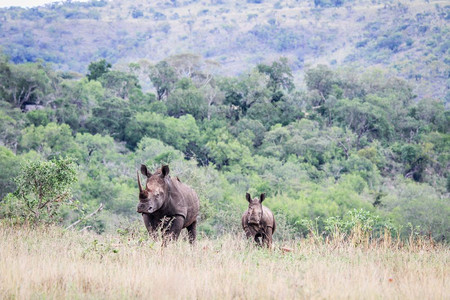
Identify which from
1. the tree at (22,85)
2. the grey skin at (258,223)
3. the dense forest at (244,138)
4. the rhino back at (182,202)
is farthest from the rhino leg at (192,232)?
the tree at (22,85)

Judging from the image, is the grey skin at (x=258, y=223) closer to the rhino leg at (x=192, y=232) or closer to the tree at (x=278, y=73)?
the rhino leg at (x=192, y=232)

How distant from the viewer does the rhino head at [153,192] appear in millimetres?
9109

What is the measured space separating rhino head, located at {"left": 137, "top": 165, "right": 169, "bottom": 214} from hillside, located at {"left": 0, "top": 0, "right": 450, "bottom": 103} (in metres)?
89.9

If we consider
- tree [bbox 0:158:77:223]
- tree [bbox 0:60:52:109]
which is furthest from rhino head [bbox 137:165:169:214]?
tree [bbox 0:60:52:109]

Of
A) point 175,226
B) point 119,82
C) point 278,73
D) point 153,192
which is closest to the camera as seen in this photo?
point 153,192

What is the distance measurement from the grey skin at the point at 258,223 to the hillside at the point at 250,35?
87311 millimetres

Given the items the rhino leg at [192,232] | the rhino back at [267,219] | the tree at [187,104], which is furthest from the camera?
the tree at [187,104]

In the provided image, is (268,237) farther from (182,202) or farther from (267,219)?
(182,202)

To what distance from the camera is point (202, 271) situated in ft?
24.6

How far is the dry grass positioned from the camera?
6590mm

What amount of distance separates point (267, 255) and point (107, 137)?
4597 centimetres

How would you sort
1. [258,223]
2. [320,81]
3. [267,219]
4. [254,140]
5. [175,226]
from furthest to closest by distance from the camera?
[320,81]
[254,140]
[267,219]
[258,223]
[175,226]

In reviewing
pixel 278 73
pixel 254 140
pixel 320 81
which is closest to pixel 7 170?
pixel 254 140

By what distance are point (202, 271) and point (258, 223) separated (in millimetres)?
4012
